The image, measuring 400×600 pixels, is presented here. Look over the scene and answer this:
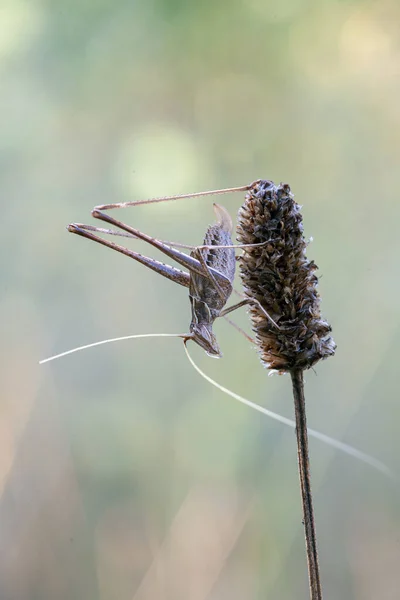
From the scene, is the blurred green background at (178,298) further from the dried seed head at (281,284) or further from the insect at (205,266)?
the dried seed head at (281,284)

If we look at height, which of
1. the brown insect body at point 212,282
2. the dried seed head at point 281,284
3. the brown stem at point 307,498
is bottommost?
the brown stem at point 307,498

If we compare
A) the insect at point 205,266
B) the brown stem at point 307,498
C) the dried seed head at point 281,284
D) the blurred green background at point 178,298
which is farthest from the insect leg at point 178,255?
the blurred green background at point 178,298

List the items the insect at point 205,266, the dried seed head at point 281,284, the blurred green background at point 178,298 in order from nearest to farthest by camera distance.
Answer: the dried seed head at point 281,284
the insect at point 205,266
the blurred green background at point 178,298

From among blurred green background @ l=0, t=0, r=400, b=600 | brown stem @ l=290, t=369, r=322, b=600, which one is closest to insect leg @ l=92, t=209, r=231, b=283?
brown stem @ l=290, t=369, r=322, b=600

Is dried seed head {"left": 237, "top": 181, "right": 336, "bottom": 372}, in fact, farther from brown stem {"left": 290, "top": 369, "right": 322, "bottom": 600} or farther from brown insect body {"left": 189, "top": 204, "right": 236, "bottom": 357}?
brown insect body {"left": 189, "top": 204, "right": 236, "bottom": 357}

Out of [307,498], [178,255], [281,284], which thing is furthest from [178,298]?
[307,498]

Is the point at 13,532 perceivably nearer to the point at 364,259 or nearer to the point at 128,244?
the point at 128,244

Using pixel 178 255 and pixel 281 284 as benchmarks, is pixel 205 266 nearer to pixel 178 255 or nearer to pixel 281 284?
pixel 178 255

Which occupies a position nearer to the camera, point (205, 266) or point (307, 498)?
point (307, 498)
